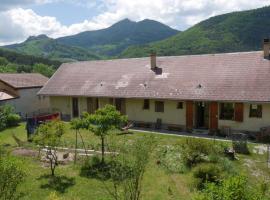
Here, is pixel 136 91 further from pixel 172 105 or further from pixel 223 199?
pixel 223 199

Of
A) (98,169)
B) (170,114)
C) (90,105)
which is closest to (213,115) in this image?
(170,114)

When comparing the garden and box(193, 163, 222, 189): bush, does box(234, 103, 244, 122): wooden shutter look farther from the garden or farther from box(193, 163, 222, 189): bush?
box(193, 163, 222, 189): bush

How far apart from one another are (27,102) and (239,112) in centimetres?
2385

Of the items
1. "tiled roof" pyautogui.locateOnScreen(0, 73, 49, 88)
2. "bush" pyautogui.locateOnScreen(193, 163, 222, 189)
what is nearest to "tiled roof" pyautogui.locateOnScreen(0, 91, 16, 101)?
"tiled roof" pyautogui.locateOnScreen(0, 73, 49, 88)

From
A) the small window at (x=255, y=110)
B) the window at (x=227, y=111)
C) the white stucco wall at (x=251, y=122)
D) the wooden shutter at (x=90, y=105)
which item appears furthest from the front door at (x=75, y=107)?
the small window at (x=255, y=110)

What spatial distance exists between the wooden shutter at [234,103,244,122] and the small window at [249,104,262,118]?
→ 1.87ft

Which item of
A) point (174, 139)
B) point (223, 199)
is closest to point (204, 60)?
point (174, 139)

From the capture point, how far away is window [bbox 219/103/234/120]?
24234mm

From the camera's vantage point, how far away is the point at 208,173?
48.0 ft

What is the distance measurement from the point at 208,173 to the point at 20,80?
30089 millimetres

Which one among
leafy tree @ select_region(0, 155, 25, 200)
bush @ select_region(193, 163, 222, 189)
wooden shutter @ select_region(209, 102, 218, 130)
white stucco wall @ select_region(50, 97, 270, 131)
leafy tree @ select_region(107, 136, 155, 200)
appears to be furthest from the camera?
wooden shutter @ select_region(209, 102, 218, 130)

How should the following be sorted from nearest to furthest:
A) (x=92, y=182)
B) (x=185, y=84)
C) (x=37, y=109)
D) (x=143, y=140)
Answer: (x=143, y=140) → (x=92, y=182) → (x=185, y=84) → (x=37, y=109)

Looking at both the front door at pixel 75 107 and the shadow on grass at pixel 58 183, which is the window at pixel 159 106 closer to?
the front door at pixel 75 107

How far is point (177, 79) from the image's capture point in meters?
27.6
